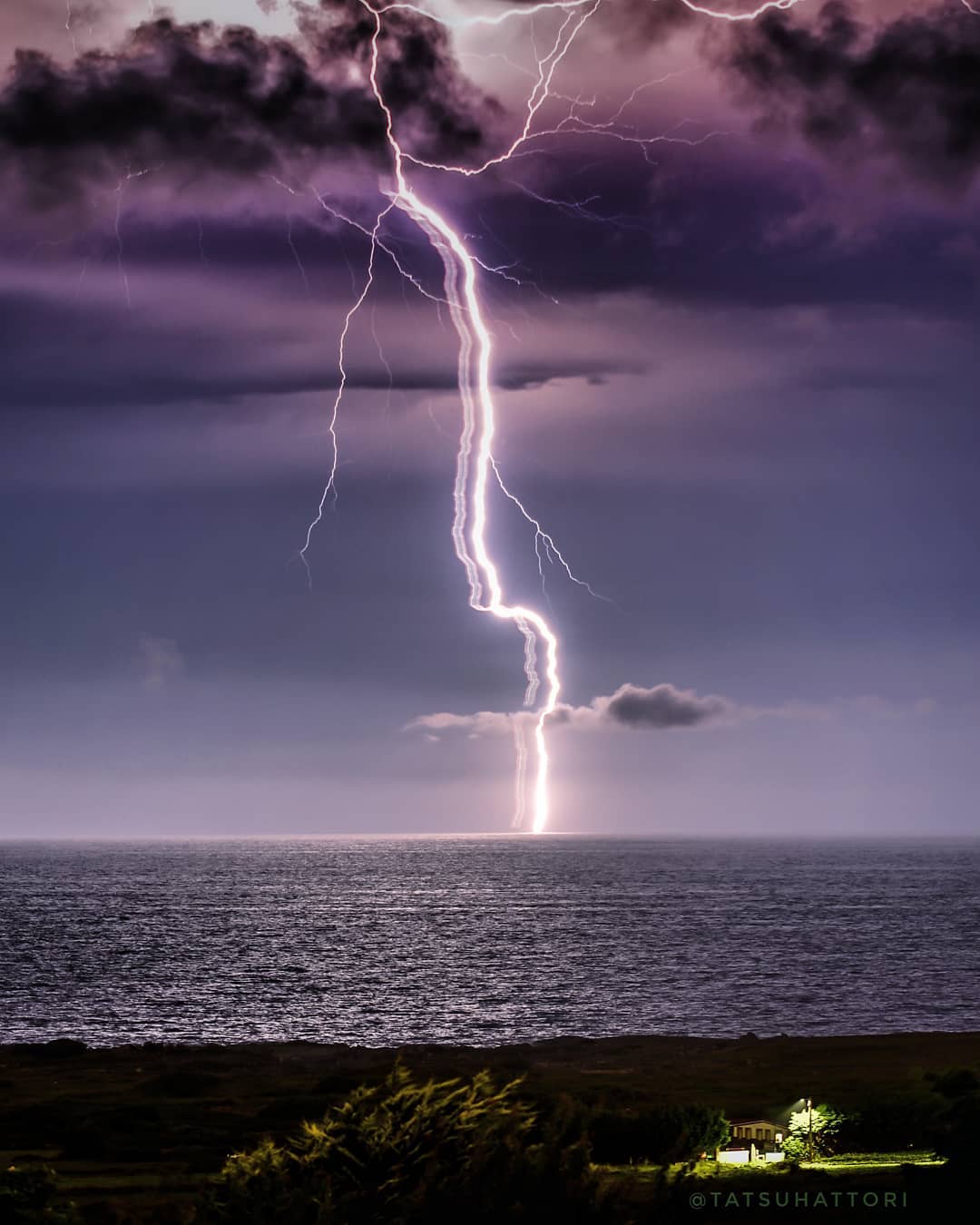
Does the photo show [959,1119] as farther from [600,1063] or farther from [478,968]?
[478,968]

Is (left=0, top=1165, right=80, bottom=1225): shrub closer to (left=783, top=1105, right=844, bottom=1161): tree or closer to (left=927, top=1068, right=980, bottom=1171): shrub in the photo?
(left=927, top=1068, right=980, bottom=1171): shrub

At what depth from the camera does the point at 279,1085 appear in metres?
46.5

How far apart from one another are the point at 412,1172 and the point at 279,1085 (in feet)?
101

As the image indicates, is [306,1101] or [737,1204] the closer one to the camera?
[737,1204]

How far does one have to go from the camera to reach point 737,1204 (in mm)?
22766

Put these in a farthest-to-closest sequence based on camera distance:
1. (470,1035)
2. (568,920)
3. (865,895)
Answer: (865,895), (568,920), (470,1035)

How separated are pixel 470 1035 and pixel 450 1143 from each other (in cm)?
4804

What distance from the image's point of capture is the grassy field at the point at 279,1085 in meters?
32.2

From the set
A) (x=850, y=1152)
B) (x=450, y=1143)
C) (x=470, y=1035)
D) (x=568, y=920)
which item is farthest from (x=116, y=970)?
(x=450, y=1143)

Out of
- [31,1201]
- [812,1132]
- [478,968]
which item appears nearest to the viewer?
[31,1201]

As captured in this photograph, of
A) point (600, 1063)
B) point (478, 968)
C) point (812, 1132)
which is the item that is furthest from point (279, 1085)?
point (478, 968)

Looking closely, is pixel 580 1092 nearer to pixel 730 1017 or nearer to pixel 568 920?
pixel 730 1017

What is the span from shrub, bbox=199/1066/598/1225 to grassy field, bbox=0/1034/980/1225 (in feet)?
13.4

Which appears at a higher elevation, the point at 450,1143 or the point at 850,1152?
the point at 450,1143
